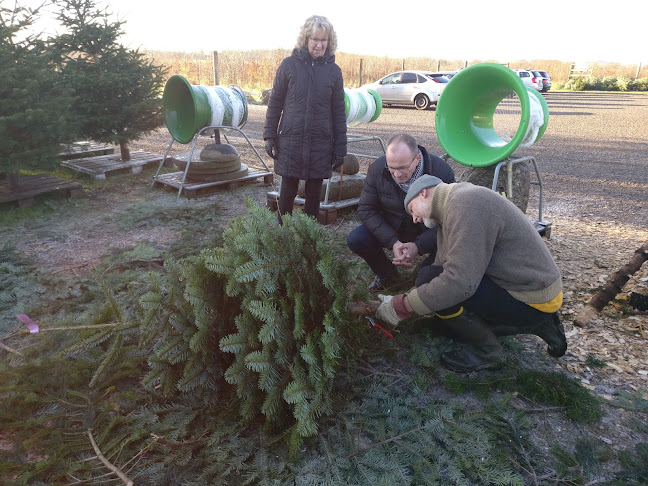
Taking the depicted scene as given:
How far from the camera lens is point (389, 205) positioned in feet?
10.9

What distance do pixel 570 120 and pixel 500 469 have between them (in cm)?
1553

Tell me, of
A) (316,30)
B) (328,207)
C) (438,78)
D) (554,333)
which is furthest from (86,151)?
(438,78)

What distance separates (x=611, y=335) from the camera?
2.95 m

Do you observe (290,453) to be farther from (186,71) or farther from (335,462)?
(186,71)

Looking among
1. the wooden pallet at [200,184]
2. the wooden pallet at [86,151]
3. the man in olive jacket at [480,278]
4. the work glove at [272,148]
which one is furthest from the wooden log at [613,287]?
the wooden pallet at [86,151]

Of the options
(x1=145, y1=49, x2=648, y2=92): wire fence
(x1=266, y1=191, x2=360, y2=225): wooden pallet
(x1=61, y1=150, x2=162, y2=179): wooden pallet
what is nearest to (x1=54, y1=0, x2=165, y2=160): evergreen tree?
(x1=61, y1=150, x2=162, y2=179): wooden pallet

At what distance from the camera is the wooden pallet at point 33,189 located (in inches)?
219

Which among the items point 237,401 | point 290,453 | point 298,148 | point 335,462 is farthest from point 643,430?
point 298,148

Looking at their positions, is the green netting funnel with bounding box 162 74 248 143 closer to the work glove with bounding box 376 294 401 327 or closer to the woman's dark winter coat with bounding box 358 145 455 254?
the woman's dark winter coat with bounding box 358 145 455 254

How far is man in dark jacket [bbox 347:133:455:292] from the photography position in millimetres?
2904

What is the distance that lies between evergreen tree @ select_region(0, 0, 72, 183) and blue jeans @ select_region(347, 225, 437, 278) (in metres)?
4.12

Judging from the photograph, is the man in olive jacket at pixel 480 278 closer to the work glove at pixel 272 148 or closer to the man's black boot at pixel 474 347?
the man's black boot at pixel 474 347

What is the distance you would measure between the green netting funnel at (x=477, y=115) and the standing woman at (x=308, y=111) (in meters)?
0.95

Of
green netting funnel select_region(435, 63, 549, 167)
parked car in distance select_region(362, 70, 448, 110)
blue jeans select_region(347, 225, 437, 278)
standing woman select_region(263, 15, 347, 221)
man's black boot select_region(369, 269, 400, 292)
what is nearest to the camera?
blue jeans select_region(347, 225, 437, 278)
